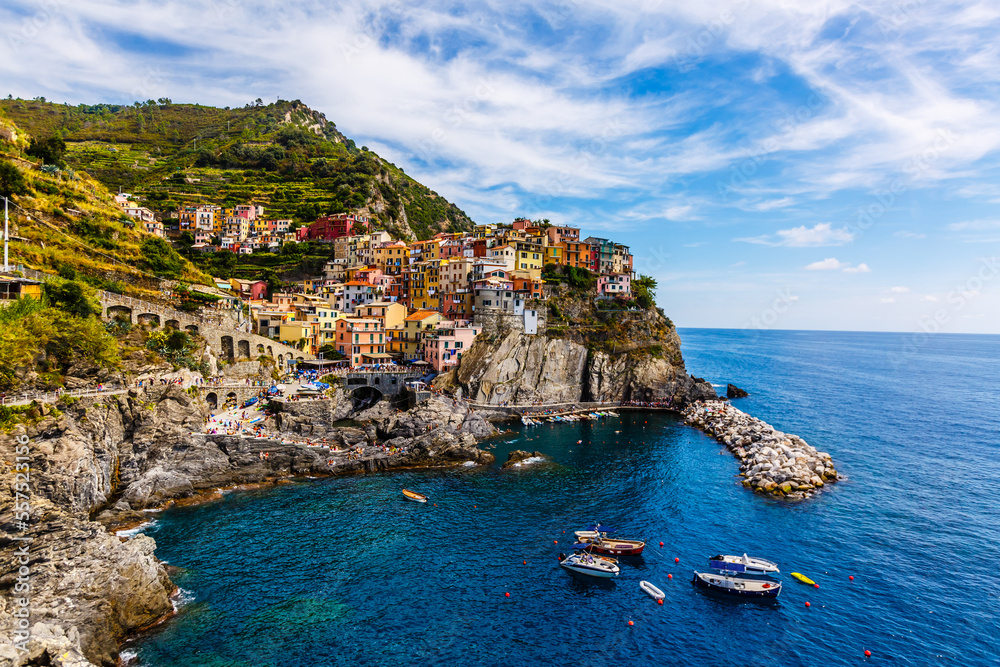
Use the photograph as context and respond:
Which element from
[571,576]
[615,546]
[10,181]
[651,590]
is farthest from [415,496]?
[10,181]

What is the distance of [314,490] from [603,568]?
86.7 ft

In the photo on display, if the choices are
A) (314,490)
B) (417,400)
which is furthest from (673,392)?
(314,490)

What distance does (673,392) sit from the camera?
3231 inches

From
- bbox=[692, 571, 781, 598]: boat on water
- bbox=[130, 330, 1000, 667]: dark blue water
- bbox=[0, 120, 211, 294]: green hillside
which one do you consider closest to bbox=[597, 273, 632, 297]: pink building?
bbox=[130, 330, 1000, 667]: dark blue water

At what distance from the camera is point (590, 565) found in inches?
1248

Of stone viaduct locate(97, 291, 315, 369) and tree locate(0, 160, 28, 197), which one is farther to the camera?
tree locate(0, 160, 28, 197)

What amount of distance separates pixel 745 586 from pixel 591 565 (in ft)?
31.3

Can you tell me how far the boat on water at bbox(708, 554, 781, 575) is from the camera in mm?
30562

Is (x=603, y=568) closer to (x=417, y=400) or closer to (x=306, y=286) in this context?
(x=417, y=400)

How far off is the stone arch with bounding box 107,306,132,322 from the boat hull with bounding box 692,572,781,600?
60172mm

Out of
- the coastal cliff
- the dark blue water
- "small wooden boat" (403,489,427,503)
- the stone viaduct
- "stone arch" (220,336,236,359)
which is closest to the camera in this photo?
the coastal cliff

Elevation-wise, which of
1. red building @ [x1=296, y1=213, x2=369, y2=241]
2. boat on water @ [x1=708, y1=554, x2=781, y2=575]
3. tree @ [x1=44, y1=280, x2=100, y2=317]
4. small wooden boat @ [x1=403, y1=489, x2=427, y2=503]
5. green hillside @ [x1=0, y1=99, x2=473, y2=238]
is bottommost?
small wooden boat @ [x1=403, y1=489, x2=427, y2=503]

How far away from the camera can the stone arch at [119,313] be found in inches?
1973

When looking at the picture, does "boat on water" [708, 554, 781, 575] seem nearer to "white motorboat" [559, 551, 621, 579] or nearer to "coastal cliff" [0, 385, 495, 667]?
"white motorboat" [559, 551, 621, 579]
